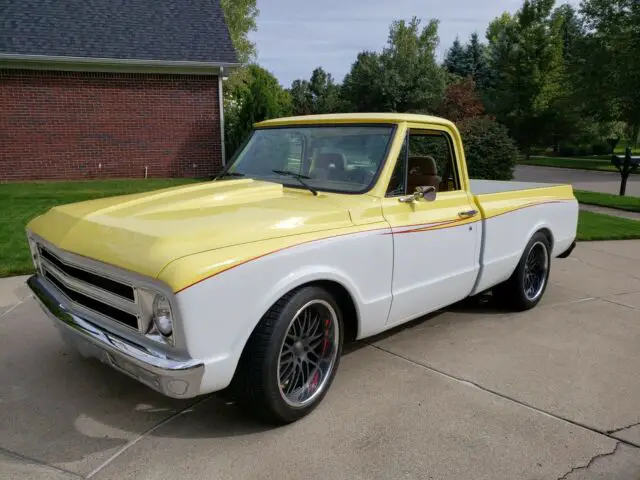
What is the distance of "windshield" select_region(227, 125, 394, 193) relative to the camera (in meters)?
3.69

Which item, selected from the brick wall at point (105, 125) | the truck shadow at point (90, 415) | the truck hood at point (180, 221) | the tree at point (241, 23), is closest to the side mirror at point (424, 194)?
the truck hood at point (180, 221)

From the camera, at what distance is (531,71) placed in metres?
36.6

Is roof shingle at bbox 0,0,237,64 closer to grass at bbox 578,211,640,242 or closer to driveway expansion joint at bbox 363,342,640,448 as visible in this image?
grass at bbox 578,211,640,242

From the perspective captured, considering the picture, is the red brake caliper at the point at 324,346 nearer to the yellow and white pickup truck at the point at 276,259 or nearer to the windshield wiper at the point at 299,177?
the yellow and white pickup truck at the point at 276,259

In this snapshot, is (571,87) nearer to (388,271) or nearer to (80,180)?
(80,180)

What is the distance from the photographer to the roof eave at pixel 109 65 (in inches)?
508

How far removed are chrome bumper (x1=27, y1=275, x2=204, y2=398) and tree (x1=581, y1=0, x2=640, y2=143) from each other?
91.5 ft

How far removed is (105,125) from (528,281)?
1213cm

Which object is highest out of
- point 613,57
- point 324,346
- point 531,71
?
point 531,71

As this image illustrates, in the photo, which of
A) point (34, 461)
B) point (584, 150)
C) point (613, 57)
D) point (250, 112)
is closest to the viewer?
point (34, 461)

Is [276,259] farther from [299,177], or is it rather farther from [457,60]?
[457,60]

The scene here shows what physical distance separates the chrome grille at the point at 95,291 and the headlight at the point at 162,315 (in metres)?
0.13

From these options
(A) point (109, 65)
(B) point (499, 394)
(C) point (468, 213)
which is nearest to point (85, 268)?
(B) point (499, 394)

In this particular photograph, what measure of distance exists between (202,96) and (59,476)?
1322 centimetres
